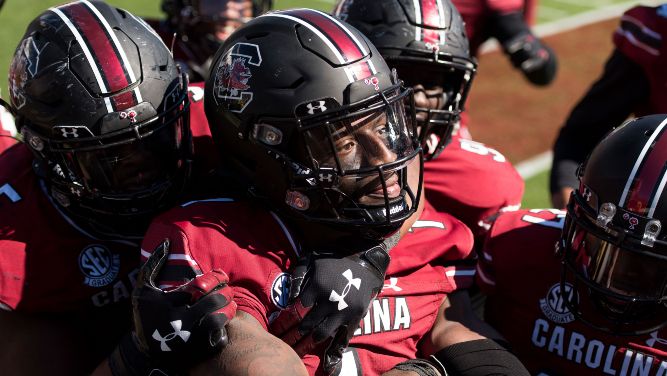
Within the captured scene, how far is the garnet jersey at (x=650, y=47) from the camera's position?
130 inches

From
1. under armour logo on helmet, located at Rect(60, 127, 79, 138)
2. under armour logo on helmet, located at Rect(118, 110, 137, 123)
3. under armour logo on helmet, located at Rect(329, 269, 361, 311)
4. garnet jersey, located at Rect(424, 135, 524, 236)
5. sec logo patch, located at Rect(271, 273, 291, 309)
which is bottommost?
garnet jersey, located at Rect(424, 135, 524, 236)

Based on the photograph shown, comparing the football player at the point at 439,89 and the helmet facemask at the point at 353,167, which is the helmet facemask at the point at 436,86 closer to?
the football player at the point at 439,89

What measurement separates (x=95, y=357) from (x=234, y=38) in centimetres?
98

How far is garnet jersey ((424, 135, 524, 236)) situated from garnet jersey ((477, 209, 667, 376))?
0.51 feet

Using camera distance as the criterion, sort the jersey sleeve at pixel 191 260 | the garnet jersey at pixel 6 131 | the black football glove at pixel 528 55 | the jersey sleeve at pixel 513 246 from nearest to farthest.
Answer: the jersey sleeve at pixel 191 260, the jersey sleeve at pixel 513 246, the garnet jersey at pixel 6 131, the black football glove at pixel 528 55

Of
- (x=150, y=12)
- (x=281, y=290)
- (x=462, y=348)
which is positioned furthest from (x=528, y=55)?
(x=150, y=12)

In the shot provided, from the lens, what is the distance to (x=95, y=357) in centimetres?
245

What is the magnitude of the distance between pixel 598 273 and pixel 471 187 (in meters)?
0.65

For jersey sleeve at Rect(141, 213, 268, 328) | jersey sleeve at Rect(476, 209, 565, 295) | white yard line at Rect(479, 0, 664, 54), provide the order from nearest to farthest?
jersey sleeve at Rect(141, 213, 268, 328), jersey sleeve at Rect(476, 209, 565, 295), white yard line at Rect(479, 0, 664, 54)

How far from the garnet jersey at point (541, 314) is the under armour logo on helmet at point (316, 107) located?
29.2 inches

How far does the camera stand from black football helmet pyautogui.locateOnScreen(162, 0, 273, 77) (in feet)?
12.6

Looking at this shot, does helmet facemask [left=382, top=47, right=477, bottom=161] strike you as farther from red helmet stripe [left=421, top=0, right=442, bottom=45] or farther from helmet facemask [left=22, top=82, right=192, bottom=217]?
helmet facemask [left=22, top=82, right=192, bottom=217]

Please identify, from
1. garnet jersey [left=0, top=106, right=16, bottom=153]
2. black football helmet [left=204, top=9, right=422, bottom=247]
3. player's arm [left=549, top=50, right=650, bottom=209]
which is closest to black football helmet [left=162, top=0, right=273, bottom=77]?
garnet jersey [left=0, top=106, right=16, bottom=153]

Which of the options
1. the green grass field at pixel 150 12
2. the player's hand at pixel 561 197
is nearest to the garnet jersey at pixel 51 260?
the player's hand at pixel 561 197
